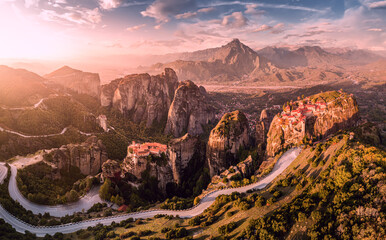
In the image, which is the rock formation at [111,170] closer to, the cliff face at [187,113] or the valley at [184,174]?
the valley at [184,174]

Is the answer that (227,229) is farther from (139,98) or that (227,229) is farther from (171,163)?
(139,98)

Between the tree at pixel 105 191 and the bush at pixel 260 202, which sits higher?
the bush at pixel 260 202

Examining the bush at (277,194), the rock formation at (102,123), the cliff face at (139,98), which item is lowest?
the bush at (277,194)

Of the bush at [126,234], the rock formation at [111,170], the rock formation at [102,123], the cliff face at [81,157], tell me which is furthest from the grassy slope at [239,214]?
the rock formation at [102,123]

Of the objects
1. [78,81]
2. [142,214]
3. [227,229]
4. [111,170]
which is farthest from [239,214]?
[78,81]

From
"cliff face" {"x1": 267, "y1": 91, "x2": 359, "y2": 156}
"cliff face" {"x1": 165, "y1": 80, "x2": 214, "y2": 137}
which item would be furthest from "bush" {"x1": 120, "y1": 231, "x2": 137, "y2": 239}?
"cliff face" {"x1": 165, "y1": 80, "x2": 214, "y2": 137}

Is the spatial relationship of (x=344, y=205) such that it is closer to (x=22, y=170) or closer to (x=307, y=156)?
(x=307, y=156)

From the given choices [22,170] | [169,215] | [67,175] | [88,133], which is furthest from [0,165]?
[169,215]
